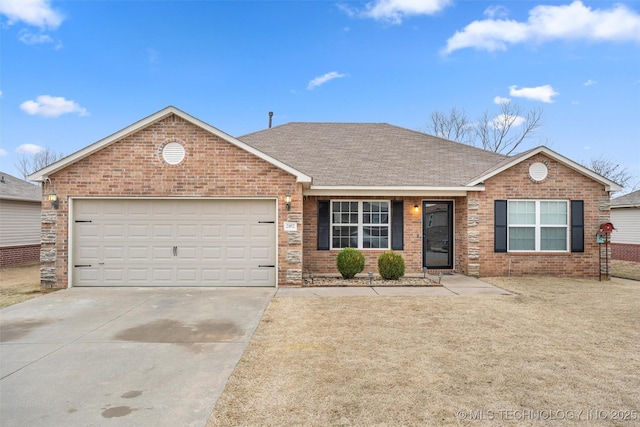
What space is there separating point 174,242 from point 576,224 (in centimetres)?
1174

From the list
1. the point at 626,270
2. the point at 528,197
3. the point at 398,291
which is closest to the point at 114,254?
the point at 398,291

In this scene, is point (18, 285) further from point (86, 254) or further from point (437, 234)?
point (437, 234)

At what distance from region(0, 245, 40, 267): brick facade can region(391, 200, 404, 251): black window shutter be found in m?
14.6

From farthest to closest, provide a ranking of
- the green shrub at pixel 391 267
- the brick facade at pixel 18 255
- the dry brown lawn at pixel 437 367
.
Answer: the brick facade at pixel 18 255 → the green shrub at pixel 391 267 → the dry brown lawn at pixel 437 367

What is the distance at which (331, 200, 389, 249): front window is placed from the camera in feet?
38.0

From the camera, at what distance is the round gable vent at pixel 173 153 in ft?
30.1

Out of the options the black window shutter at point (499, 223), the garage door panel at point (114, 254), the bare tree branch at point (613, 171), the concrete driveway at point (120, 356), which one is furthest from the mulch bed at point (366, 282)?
the bare tree branch at point (613, 171)

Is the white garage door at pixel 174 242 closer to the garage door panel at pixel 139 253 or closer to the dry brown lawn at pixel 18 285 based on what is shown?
the garage door panel at pixel 139 253

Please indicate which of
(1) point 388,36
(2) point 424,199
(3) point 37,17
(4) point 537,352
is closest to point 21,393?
(4) point 537,352

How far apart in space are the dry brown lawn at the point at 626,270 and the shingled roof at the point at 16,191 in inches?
874

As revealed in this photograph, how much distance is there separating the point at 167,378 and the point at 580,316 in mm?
7079

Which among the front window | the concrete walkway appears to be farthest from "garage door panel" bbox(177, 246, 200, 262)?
the front window

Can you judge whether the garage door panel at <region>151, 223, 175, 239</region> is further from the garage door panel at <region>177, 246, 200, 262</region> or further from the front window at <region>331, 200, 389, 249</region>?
the front window at <region>331, 200, 389, 249</region>

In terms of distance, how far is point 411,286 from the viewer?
9.46m
